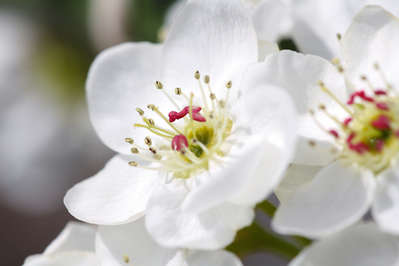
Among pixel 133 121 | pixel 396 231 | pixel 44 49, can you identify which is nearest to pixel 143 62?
pixel 133 121

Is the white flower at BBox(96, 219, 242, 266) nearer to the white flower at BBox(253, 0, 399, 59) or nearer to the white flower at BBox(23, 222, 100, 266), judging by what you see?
the white flower at BBox(23, 222, 100, 266)

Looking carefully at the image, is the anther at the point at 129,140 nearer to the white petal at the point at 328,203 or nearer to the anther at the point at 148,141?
the anther at the point at 148,141

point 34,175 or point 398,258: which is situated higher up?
point 398,258

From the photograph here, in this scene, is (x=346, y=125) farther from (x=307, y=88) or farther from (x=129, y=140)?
(x=129, y=140)

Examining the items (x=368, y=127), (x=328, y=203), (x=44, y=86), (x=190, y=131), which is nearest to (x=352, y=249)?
(x=328, y=203)

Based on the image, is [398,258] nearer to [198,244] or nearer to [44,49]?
[198,244]

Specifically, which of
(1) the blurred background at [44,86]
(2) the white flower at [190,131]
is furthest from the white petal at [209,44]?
(1) the blurred background at [44,86]
